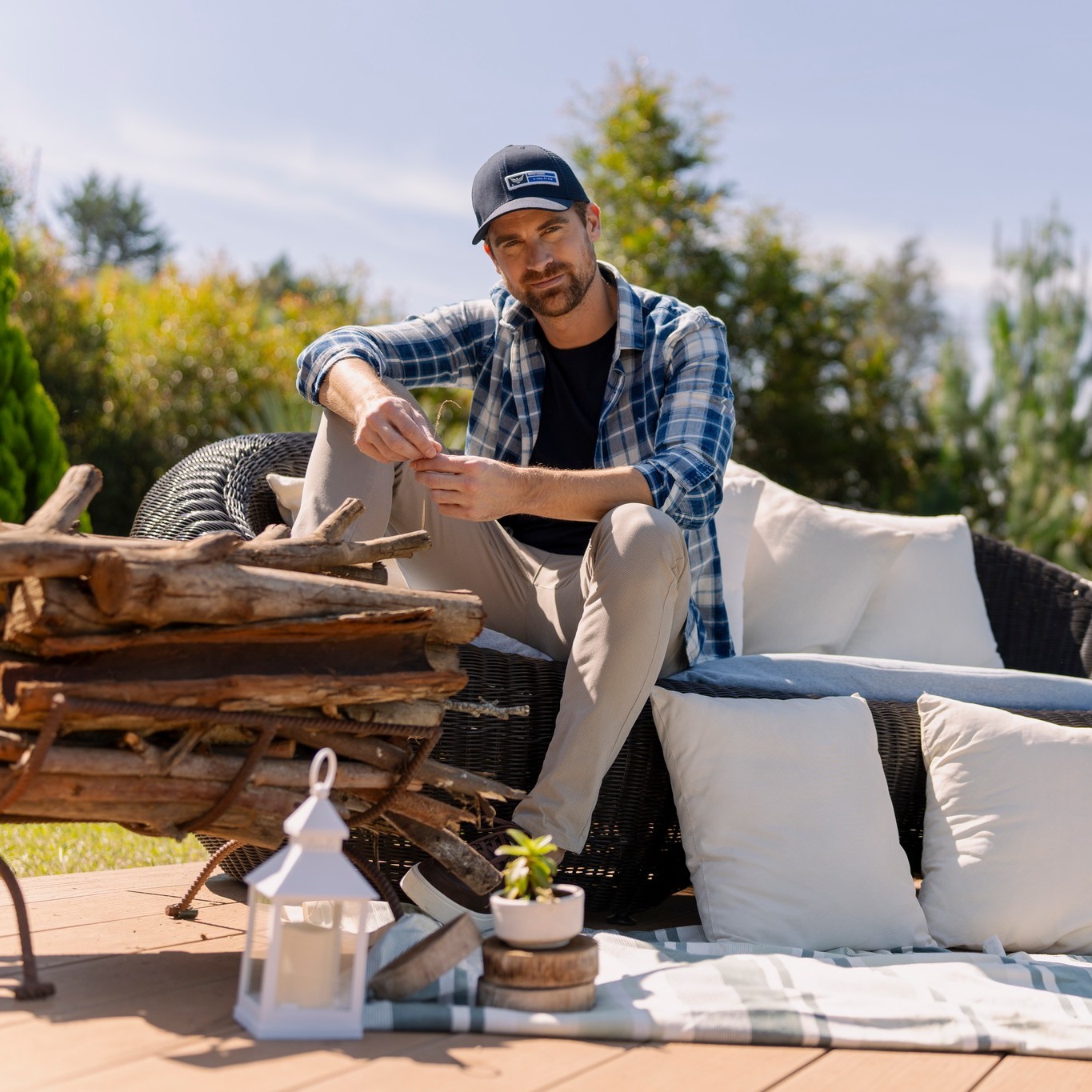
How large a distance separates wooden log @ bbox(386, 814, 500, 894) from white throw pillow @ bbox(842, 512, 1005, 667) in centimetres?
157

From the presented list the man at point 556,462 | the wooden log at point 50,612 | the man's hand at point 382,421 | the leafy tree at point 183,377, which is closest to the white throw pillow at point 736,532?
the man at point 556,462

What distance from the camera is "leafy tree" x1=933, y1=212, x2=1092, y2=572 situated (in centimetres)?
765

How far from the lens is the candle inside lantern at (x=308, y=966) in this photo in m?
1.34

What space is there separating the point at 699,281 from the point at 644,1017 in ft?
23.1

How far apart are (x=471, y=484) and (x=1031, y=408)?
703 centimetres

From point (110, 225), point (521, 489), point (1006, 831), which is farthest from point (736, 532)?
point (110, 225)

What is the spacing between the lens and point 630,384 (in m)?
2.36

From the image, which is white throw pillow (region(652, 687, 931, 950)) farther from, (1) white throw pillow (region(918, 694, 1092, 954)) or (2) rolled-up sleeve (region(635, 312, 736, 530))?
(2) rolled-up sleeve (region(635, 312, 736, 530))

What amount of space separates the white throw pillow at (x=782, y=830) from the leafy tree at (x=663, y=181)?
20.7 feet

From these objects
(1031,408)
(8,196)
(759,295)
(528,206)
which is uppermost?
(8,196)

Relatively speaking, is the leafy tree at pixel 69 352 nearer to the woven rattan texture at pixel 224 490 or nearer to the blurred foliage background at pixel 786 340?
the blurred foliage background at pixel 786 340

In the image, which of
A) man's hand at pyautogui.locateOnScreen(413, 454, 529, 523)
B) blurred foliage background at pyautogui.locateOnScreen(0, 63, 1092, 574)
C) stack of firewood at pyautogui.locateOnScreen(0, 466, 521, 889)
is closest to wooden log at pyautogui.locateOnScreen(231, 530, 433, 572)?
stack of firewood at pyautogui.locateOnScreen(0, 466, 521, 889)

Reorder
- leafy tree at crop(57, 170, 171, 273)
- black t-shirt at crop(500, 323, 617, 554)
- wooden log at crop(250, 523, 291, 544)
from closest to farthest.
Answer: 1. wooden log at crop(250, 523, 291, 544)
2. black t-shirt at crop(500, 323, 617, 554)
3. leafy tree at crop(57, 170, 171, 273)

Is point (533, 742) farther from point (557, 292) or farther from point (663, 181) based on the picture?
point (663, 181)
